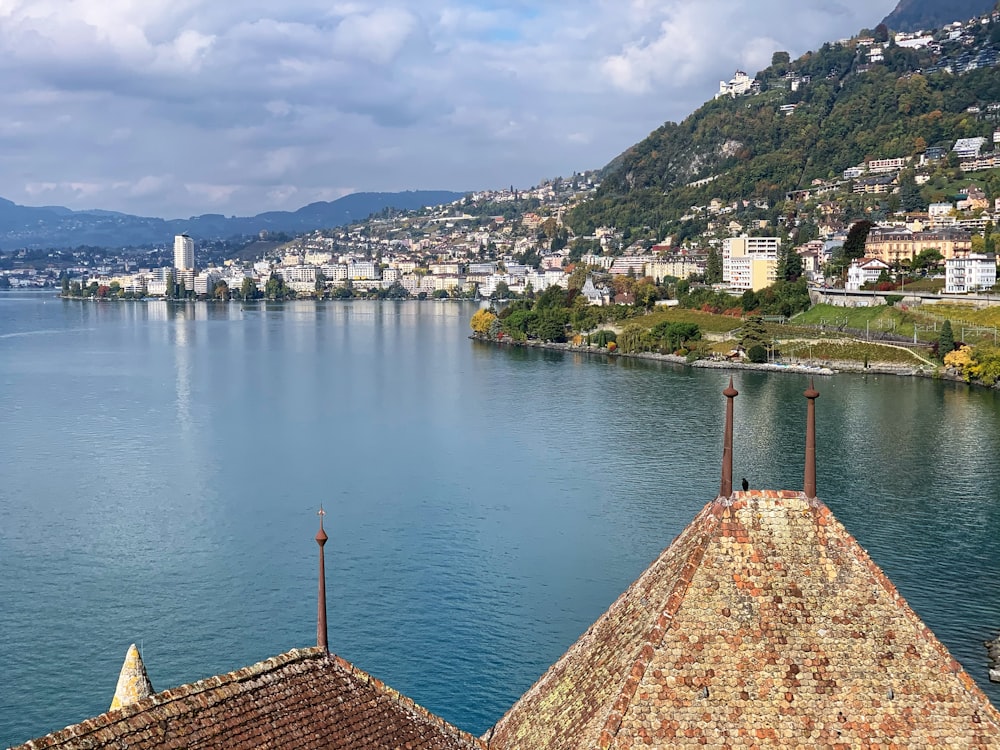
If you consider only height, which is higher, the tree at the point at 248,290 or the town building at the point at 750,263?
the town building at the point at 750,263

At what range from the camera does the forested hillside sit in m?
77.1

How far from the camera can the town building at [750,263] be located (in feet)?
179

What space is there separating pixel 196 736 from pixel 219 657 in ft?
30.5

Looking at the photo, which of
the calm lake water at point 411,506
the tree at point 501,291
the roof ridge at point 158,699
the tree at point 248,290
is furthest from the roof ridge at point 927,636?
the tree at point 248,290

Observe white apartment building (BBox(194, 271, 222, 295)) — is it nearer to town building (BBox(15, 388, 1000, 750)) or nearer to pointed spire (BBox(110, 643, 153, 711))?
pointed spire (BBox(110, 643, 153, 711))

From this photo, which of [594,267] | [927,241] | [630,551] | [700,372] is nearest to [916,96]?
[594,267]

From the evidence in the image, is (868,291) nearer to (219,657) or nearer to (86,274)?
(219,657)

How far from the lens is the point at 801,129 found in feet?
283

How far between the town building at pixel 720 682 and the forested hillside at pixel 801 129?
242ft

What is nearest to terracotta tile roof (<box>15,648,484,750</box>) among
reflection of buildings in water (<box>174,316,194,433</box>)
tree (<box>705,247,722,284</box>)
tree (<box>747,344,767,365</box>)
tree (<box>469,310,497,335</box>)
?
reflection of buildings in water (<box>174,316,194,433</box>)

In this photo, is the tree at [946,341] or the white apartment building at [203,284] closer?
the tree at [946,341]

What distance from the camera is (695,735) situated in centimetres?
318

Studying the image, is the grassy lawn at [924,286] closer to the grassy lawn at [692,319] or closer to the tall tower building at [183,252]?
the grassy lawn at [692,319]

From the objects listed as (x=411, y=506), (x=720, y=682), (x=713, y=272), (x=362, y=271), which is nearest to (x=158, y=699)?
(x=720, y=682)
